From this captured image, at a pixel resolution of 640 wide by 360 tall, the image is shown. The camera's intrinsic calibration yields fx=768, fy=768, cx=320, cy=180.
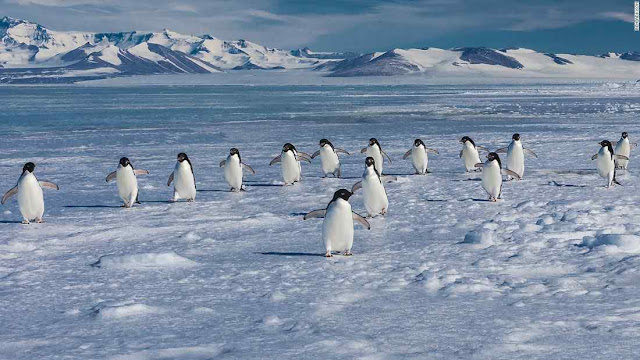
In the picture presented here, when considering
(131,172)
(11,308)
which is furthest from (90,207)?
(11,308)

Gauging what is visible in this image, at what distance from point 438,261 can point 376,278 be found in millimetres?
812

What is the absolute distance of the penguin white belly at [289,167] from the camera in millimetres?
11891

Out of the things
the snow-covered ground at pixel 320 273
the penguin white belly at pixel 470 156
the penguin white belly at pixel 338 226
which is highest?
the penguin white belly at pixel 470 156

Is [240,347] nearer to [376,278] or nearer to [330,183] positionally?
[376,278]

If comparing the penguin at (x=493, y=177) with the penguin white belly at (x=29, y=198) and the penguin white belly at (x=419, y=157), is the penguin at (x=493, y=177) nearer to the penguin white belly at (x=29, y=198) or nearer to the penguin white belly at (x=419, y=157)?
the penguin white belly at (x=419, y=157)

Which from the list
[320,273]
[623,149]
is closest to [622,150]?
[623,149]

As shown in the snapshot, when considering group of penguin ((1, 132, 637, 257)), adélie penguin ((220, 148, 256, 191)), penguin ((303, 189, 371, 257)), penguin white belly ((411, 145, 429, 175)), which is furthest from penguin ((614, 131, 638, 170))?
penguin ((303, 189, 371, 257))

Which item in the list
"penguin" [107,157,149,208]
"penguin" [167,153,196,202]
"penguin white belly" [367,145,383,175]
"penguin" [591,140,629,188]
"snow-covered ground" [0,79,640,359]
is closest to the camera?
"snow-covered ground" [0,79,640,359]

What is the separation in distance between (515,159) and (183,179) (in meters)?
5.26

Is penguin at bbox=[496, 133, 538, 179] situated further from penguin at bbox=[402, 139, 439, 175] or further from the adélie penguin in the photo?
the adélie penguin

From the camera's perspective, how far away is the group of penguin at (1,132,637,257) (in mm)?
6922

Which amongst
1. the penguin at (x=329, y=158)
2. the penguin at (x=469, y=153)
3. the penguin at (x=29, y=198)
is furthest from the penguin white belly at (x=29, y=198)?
the penguin at (x=469, y=153)

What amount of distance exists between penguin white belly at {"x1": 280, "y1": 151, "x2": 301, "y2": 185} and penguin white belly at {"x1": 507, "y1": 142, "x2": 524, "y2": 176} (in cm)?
337

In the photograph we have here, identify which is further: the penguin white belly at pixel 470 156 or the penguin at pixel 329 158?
the penguin white belly at pixel 470 156
